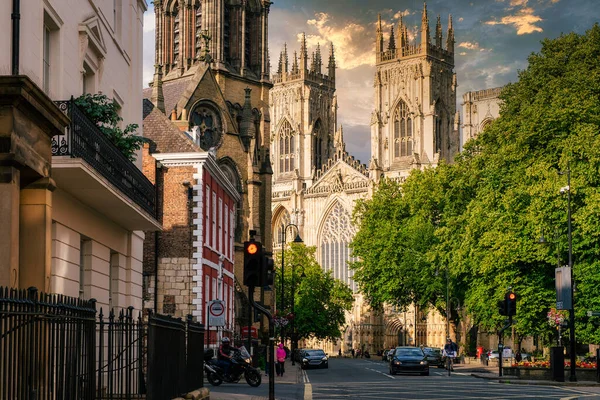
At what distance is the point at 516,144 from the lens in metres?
42.2

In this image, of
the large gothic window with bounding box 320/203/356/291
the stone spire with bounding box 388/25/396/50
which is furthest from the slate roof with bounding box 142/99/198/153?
the stone spire with bounding box 388/25/396/50

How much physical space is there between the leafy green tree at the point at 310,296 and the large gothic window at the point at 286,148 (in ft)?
103

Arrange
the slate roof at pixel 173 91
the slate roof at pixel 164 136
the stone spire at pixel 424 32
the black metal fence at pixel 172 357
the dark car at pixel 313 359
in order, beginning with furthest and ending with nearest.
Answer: the stone spire at pixel 424 32, the slate roof at pixel 173 91, the dark car at pixel 313 359, the slate roof at pixel 164 136, the black metal fence at pixel 172 357

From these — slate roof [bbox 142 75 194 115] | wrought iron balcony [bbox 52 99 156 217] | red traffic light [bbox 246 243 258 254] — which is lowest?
red traffic light [bbox 246 243 258 254]

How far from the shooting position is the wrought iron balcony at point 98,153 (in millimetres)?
14750

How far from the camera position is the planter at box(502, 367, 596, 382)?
3653 cm

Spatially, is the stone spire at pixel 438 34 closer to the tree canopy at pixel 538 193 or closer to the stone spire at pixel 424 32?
the stone spire at pixel 424 32

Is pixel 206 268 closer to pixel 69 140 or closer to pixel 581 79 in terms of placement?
pixel 581 79

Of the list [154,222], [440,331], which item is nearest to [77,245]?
[154,222]

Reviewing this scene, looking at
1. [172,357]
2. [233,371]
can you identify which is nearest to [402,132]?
[233,371]

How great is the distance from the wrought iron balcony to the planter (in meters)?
21.0

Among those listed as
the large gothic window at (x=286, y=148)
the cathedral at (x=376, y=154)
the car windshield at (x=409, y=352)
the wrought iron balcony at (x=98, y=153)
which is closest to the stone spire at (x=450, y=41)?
the cathedral at (x=376, y=154)

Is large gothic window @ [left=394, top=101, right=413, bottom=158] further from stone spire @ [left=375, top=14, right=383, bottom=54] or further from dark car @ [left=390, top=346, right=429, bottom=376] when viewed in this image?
dark car @ [left=390, top=346, right=429, bottom=376]

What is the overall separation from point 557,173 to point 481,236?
5.70m
